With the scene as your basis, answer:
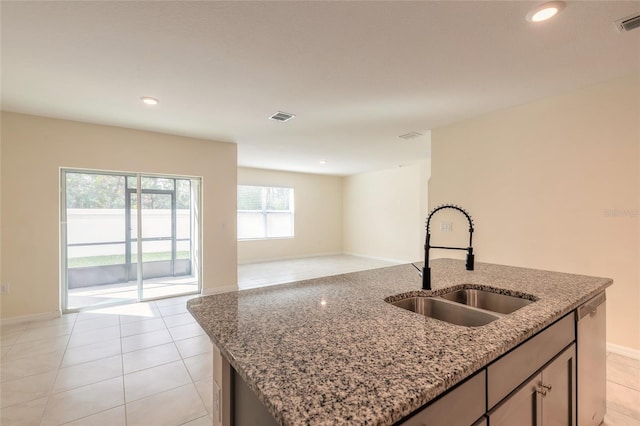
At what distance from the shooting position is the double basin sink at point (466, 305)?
137 centimetres

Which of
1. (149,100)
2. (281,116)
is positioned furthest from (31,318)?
(281,116)

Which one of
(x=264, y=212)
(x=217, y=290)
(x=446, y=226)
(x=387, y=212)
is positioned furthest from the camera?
Answer: (x=264, y=212)

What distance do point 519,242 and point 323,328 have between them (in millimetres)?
3127

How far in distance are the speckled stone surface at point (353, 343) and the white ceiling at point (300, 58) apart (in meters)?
1.68

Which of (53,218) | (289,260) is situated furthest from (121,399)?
(289,260)

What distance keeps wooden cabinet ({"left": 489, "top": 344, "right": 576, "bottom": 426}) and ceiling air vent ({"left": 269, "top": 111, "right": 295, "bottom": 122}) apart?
10.7 ft

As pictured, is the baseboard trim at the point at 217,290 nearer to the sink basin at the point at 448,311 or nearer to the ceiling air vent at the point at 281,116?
the ceiling air vent at the point at 281,116

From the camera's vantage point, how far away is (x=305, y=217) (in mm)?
8438

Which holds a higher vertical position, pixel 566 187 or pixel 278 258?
pixel 566 187

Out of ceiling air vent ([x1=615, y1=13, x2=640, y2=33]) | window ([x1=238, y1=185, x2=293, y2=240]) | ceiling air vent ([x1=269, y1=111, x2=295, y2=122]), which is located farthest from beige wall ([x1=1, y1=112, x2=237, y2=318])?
ceiling air vent ([x1=615, y1=13, x2=640, y2=33])

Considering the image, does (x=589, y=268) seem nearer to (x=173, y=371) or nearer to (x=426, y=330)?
(x=426, y=330)

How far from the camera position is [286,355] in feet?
2.78

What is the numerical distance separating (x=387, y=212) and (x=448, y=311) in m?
6.31

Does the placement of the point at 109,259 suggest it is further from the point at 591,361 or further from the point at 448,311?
the point at 591,361
